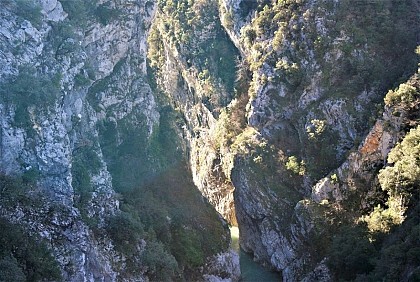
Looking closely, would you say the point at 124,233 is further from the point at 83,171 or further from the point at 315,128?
the point at 315,128

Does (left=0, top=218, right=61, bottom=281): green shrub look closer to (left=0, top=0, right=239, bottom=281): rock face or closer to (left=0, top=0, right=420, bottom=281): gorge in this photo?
(left=0, top=0, right=420, bottom=281): gorge

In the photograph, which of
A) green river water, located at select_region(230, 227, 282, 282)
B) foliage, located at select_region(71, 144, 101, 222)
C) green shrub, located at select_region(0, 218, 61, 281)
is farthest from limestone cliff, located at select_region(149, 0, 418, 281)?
green shrub, located at select_region(0, 218, 61, 281)

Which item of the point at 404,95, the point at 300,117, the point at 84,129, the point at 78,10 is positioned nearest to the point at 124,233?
the point at 84,129

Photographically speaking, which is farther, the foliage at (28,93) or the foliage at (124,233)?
the foliage at (124,233)

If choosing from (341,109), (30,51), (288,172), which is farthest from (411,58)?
(30,51)

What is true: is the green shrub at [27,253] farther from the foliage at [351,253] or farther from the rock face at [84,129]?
the foliage at [351,253]

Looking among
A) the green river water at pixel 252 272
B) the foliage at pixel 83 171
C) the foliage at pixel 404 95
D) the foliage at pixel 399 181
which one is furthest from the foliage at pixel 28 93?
the foliage at pixel 404 95

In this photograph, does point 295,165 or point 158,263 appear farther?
point 295,165

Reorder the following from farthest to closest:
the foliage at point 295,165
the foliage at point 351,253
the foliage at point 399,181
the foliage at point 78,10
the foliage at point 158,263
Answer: the foliage at point 295,165 < the foliage at point 78,10 < the foliage at point 351,253 < the foliage at point 399,181 < the foliage at point 158,263

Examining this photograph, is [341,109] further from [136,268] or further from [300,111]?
[136,268]
